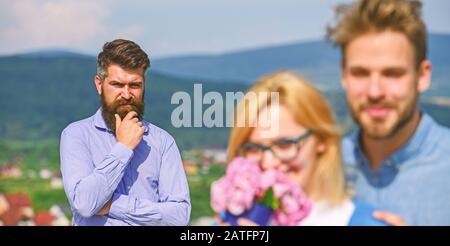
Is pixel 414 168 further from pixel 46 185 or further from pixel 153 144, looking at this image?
pixel 46 185

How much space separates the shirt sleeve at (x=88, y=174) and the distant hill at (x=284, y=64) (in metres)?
0.56

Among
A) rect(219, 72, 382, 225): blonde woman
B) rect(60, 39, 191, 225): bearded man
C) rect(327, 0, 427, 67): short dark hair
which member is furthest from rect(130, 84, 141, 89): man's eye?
rect(327, 0, 427, 67): short dark hair

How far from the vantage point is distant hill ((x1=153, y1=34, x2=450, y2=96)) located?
418 centimetres

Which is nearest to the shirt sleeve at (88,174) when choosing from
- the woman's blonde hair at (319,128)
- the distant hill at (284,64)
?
the distant hill at (284,64)

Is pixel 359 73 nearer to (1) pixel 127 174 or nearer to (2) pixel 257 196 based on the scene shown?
(2) pixel 257 196

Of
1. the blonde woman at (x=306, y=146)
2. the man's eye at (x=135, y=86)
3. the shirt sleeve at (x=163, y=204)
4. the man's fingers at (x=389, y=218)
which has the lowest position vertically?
the man's fingers at (x=389, y=218)

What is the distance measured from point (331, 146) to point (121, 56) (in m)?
1.06

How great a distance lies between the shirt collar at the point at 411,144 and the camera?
4078mm

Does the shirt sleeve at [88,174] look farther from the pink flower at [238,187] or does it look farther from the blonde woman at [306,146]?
the blonde woman at [306,146]

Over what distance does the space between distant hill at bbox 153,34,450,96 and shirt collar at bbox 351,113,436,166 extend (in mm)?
147

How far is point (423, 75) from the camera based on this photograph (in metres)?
4.12

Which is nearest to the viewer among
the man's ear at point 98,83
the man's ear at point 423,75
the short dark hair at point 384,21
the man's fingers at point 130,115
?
the short dark hair at point 384,21

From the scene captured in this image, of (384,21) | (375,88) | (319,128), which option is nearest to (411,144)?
(375,88)

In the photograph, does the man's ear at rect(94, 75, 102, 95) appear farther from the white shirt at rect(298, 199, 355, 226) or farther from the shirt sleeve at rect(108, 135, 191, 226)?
the white shirt at rect(298, 199, 355, 226)
